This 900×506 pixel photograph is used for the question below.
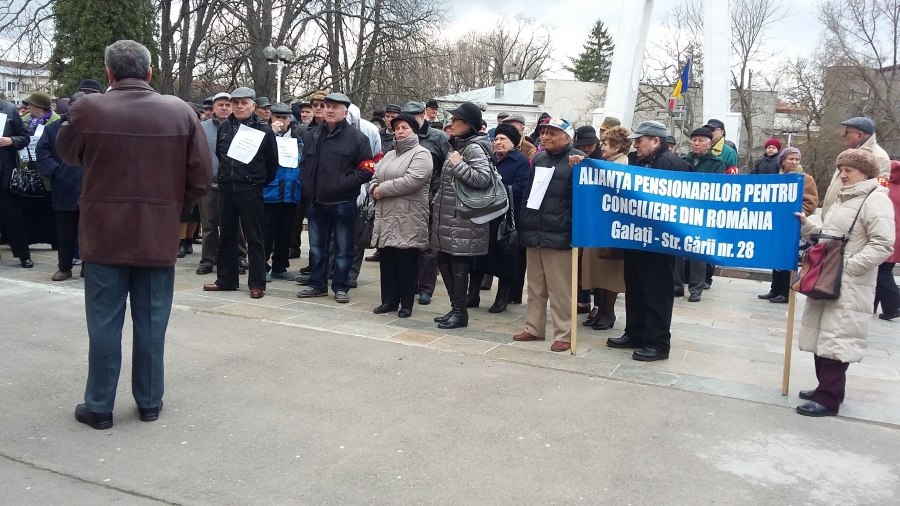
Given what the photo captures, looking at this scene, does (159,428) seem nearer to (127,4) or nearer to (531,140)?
(531,140)

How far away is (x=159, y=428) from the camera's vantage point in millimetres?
4254

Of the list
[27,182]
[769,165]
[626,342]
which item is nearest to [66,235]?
[27,182]

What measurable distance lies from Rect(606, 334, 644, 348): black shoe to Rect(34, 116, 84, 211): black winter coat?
5823 mm

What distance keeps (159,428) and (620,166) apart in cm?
371

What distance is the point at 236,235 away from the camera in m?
8.04

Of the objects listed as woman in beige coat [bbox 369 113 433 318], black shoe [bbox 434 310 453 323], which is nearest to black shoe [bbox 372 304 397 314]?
woman in beige coat [bbox 369 113 433 318]

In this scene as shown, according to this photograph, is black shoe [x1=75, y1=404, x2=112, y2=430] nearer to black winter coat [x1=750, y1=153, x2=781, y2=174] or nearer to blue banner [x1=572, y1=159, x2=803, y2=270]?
blue banner [x1=572, y1=159, x2=803, y2=270]

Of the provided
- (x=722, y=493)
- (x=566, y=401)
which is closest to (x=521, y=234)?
(x=566, y=401)

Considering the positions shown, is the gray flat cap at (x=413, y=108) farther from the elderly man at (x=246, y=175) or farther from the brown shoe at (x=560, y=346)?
the brown shoe at (x=560, y=346)

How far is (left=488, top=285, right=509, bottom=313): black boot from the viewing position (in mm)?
7926

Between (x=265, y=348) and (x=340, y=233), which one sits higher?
(x=340, y=233)

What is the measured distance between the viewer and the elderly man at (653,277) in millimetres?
6027

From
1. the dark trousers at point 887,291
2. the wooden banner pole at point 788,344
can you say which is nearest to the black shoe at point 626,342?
the wooden banner pole at point 788,344

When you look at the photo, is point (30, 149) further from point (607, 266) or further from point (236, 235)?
point (607, 266)
